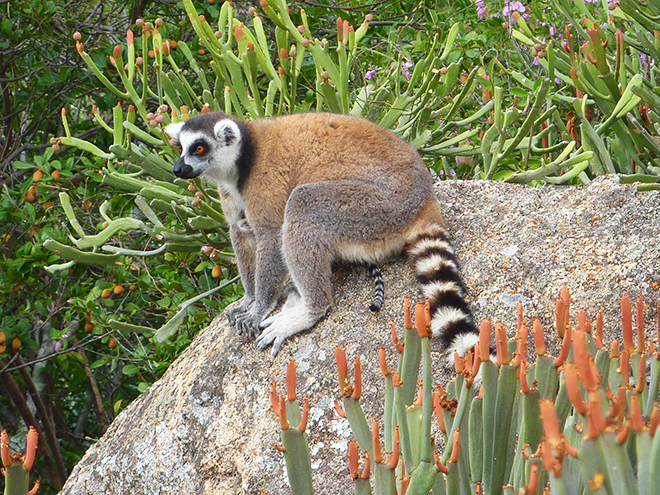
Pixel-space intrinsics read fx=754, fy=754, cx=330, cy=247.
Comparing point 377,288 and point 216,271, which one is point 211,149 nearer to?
point 377,288

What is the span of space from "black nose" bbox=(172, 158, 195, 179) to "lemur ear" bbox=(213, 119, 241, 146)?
220mm

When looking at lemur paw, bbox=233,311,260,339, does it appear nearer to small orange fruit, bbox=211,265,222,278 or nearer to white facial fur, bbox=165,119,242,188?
white facial fur, bbox=165,119,242,188

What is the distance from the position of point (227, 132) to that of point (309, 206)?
0.69 meters

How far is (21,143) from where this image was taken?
655 centimetres

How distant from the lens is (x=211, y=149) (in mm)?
3826

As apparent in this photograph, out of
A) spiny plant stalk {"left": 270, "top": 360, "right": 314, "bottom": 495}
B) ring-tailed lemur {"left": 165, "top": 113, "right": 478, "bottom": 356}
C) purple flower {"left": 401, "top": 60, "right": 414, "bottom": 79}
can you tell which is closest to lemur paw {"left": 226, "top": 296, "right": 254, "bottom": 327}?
ring-tailed lemur {"left": 165, "top": 113, "right": 478, "bottom": 356}

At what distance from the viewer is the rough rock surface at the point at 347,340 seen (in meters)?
2.96

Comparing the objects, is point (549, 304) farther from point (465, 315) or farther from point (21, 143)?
point (21, 143)

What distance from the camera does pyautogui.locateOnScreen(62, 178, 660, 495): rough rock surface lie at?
2.96 m

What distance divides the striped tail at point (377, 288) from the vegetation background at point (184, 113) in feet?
3.72

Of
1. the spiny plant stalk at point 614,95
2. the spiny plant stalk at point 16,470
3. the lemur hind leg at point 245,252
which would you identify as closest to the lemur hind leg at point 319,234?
the lemur hind leg at point 245,252

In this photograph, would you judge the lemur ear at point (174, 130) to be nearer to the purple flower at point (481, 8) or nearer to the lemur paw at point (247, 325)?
the lemur paw at point (247, 325)

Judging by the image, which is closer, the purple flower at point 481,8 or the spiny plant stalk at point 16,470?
the spiny plant stalk at point 16,470

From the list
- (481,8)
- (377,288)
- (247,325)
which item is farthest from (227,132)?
(481,8)
